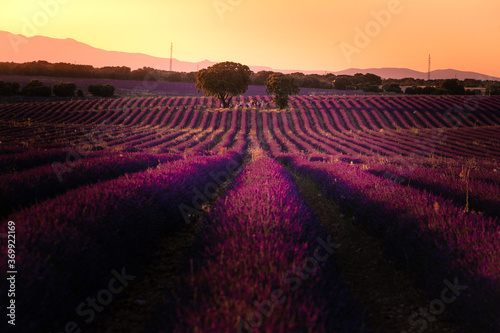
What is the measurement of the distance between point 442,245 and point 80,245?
12.8 feet

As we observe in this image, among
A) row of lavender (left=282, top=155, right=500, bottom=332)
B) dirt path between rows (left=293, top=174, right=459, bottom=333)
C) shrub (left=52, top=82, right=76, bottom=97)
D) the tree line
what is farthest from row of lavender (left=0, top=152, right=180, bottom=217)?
the tree line

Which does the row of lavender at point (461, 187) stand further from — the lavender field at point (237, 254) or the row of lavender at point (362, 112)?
the row of lavender at point (362, 112)

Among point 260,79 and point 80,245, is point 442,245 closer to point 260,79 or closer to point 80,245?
point 80,245

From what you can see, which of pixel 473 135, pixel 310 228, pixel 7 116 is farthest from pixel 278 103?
pixel 310 228

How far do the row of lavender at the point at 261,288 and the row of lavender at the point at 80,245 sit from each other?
96cm

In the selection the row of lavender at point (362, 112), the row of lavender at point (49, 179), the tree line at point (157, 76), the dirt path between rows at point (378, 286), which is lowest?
the dirt path between rows at point (378, 286)

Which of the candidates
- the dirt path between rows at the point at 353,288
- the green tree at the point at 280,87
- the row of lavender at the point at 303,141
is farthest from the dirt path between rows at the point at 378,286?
the green tree at the point at 280,87

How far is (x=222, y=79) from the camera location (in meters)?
39.5

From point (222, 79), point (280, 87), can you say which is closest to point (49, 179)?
point (222, 79)

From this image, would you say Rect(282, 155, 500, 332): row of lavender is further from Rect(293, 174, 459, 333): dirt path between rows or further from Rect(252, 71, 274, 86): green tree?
Rect(252, 71, 274, 86): green tree

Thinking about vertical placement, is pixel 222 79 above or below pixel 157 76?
below

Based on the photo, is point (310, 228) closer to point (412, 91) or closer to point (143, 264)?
point (143, 264)

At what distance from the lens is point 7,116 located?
3366cm

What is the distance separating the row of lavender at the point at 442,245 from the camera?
291 centimetres
